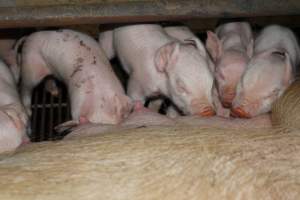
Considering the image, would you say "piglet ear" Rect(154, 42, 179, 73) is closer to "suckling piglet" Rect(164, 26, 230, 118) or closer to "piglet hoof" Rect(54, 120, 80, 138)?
"suckling piglet" Rect(164, 26, 230, 118)

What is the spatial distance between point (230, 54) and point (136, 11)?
0.78 m

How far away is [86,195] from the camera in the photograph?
2.40m

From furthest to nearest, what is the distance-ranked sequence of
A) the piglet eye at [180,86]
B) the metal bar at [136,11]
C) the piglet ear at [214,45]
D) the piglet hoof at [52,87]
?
the piglet hoof at [52,87], the piglet ear at [214,45], the piglet eye at [180,86], the metal bar at [136,11]

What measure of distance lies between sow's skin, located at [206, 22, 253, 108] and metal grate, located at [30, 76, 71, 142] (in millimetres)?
1170

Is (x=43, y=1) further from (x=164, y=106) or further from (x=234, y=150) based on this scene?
(x=234, y=150)

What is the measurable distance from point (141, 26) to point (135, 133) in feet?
4.75

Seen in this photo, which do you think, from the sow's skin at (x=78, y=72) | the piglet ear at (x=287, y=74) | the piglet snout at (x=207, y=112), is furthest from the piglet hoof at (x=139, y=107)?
the piglet ear at (x=287, y=74)

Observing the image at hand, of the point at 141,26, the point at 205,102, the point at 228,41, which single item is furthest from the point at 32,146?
the point at 228,41

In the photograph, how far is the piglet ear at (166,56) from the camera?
376 cm

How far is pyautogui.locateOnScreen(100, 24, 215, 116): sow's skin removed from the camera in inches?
147

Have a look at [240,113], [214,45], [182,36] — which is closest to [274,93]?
[240,113]

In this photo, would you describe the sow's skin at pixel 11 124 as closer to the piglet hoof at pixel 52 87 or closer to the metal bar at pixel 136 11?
the metal bar at pixel 136 11

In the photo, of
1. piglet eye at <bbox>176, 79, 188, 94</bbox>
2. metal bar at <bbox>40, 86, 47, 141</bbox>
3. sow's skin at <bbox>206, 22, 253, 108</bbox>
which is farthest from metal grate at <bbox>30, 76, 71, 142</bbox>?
sow's skin at <bbox>206, 22, 253, 108</bbox>

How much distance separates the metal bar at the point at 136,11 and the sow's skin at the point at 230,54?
362 mm
